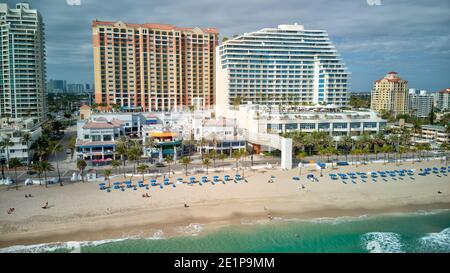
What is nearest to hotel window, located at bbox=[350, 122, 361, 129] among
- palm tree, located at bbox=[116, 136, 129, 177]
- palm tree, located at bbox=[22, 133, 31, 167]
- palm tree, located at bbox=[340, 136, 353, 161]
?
palm tree, located at bbox=[340, 136, 353, 161]

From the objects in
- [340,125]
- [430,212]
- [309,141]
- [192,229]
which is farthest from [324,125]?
[192,229]

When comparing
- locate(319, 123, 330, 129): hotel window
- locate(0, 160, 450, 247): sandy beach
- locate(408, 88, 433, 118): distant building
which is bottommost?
locate(0, 160, 450, 247): sandy beach

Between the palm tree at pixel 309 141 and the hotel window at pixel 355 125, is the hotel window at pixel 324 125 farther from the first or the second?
the palm tree at pixel 309 141

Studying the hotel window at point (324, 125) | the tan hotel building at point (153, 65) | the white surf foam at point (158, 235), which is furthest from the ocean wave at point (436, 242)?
the tan hotel building at point (153, 65)

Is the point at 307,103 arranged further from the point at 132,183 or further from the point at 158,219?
the point at 158,219

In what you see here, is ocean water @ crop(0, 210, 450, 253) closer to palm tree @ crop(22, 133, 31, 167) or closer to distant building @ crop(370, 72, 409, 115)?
palm tree @ crop(22, 133, 31, 167)

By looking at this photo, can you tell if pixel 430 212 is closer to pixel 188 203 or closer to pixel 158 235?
pixel 188 203
